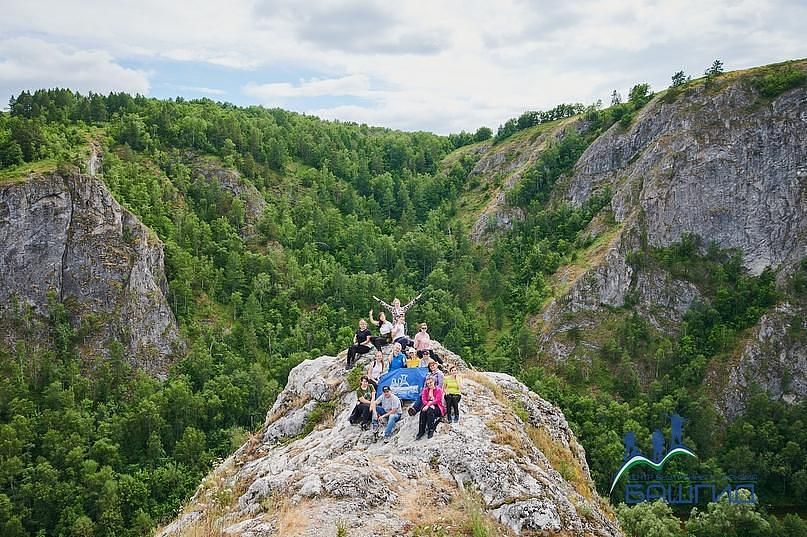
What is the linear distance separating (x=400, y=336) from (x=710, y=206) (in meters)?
76.1

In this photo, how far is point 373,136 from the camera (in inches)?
6201

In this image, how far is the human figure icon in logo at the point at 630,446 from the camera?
61688mm

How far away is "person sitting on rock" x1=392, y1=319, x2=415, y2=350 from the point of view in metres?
20.6

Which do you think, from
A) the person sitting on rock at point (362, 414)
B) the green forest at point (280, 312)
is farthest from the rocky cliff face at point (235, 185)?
the person sitting on rock at point (362, 414)

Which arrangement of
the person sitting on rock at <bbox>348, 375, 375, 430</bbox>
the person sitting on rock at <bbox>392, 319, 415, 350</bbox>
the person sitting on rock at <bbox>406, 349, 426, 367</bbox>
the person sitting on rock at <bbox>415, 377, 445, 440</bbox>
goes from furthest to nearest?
the person sitting on rock at <bbox>392, 319, 415, 350</bbox> < the person sitting on rock at <bbox>406, 349, 426, 367</bbox> < the person sitting on rock at <bbox>348, 375, 375, 430</bbox> < the person sitting on rock at <bbox>415, 377, 445, 440</bbox>

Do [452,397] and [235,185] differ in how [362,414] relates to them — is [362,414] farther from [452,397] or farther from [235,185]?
[235,185]

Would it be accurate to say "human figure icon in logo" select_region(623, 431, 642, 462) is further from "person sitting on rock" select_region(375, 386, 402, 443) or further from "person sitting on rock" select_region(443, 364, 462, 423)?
"person sitting on rock" select_region(375, 386, 402, 443)

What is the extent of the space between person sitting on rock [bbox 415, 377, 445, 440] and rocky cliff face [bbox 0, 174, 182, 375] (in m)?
65.4

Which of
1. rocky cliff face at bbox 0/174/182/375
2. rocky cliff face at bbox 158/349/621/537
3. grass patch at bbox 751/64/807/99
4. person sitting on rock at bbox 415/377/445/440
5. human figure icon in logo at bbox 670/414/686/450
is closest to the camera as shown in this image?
rocky cliff face at bbox 158/349/621/537

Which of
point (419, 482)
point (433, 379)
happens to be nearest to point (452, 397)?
point (433, 379)

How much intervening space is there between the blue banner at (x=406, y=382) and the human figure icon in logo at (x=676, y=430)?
61125mm

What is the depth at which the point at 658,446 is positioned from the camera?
68125mm

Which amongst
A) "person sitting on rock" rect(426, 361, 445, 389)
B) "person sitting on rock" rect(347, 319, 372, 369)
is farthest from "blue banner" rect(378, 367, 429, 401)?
"person sitting on rock" rect(347, 319, 372, 369)

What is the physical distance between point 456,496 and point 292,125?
135841mm
